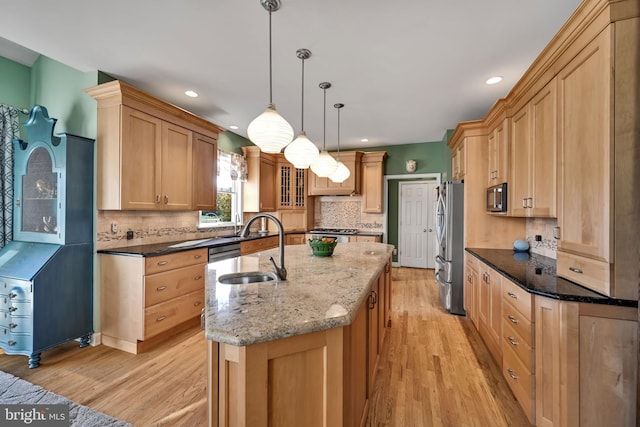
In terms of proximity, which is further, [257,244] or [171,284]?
[257,244]

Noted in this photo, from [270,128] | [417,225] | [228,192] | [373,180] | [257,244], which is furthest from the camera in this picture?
[417,225]

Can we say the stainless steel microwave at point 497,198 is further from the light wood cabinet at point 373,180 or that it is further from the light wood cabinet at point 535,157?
the light wood cabinet at point 373,180

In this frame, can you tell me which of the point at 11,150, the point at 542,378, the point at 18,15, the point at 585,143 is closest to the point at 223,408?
the point at 542,378

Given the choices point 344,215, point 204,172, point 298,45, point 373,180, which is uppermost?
point 298,45

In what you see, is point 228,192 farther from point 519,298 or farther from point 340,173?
point 519,298

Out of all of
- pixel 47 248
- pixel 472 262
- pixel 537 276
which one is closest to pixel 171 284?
pixel 47 248

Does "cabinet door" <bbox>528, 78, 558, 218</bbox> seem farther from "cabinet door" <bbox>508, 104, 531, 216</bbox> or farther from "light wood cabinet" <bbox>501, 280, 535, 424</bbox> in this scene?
"light wood cabinet" <bbox>501, 280, 535, 424</bbox>

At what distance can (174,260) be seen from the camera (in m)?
2.73

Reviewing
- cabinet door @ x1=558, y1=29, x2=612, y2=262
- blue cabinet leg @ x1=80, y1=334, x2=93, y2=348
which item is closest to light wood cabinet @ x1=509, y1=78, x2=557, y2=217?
cabinet door @ x1=558, y1=29, x2=612, y2=262

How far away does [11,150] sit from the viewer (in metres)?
2.60

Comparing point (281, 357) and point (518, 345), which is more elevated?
point (281, 357)

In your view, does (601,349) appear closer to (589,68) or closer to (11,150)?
(589,68)

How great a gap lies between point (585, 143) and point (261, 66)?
8.15 ft

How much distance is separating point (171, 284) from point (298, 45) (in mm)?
2511
